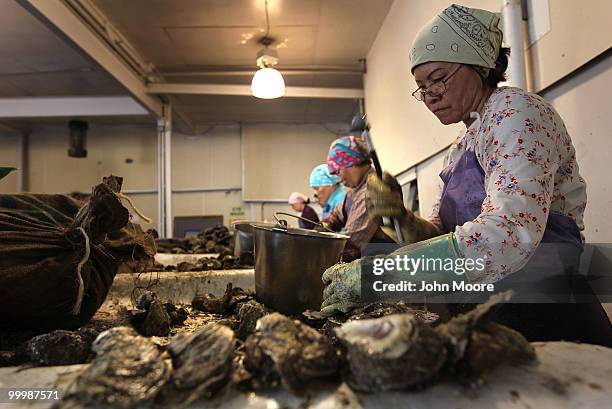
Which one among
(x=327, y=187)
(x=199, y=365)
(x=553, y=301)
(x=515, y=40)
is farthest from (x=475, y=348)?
(x=327, y=187)

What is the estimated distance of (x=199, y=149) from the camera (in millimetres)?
6645

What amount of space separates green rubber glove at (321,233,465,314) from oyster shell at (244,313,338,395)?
30cm

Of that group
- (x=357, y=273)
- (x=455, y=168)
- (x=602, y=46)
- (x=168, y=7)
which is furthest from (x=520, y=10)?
(x=168, y=7)

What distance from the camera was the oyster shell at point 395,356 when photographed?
0.44 metres

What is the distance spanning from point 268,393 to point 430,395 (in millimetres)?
183

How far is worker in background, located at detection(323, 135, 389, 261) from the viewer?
6.76 ft

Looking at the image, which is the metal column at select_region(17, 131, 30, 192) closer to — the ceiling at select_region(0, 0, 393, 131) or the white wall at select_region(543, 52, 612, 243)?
the ceiling at select_region(0, 0, 393, 131)

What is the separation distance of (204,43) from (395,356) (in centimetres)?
394

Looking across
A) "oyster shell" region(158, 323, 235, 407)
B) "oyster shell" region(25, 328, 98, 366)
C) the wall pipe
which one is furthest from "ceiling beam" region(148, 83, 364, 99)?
Answer: "oyster shell" region(158, 323, 235, 407)

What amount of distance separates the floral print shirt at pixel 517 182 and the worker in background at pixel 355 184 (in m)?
1.22

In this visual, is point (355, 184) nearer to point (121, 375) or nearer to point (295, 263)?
point (295, 263)

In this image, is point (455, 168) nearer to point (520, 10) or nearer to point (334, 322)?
point (334, 322)

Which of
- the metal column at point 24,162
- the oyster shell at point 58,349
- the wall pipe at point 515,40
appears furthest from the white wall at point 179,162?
the oyster shell at point 58,349

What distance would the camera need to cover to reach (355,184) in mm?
2312
